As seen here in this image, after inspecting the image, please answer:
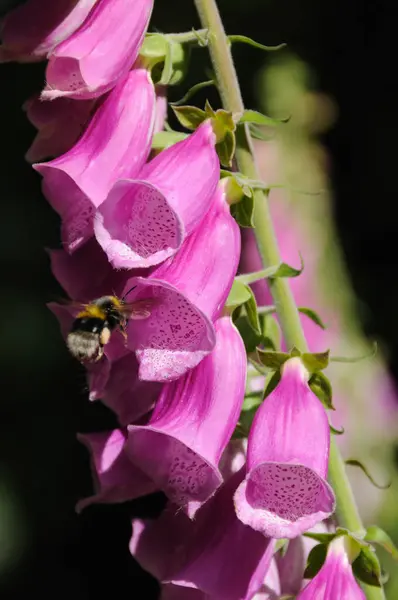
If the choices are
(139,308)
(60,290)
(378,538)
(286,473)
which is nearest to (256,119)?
(139,308)

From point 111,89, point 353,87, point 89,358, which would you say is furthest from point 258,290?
point 353,87

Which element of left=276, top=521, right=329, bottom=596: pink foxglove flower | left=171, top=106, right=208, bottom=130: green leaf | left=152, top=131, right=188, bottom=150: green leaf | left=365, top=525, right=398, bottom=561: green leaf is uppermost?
left=171, top=106, right=208, bottom=130: green leaf

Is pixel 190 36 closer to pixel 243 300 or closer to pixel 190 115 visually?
pixel 190 115

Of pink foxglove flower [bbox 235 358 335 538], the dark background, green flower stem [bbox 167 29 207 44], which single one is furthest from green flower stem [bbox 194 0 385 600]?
the dark background

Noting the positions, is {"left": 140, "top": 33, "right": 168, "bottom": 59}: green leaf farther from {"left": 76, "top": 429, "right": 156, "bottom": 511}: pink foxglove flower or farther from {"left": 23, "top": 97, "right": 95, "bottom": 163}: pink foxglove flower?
{"left": 76, "top": 429, "right": 156, "bottom": 511}: pink foxglove flower

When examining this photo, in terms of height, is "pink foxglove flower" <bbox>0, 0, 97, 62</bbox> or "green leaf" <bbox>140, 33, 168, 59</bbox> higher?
"pink foxglove flower" <bbox>0, 0, 97, 62</bbox>
